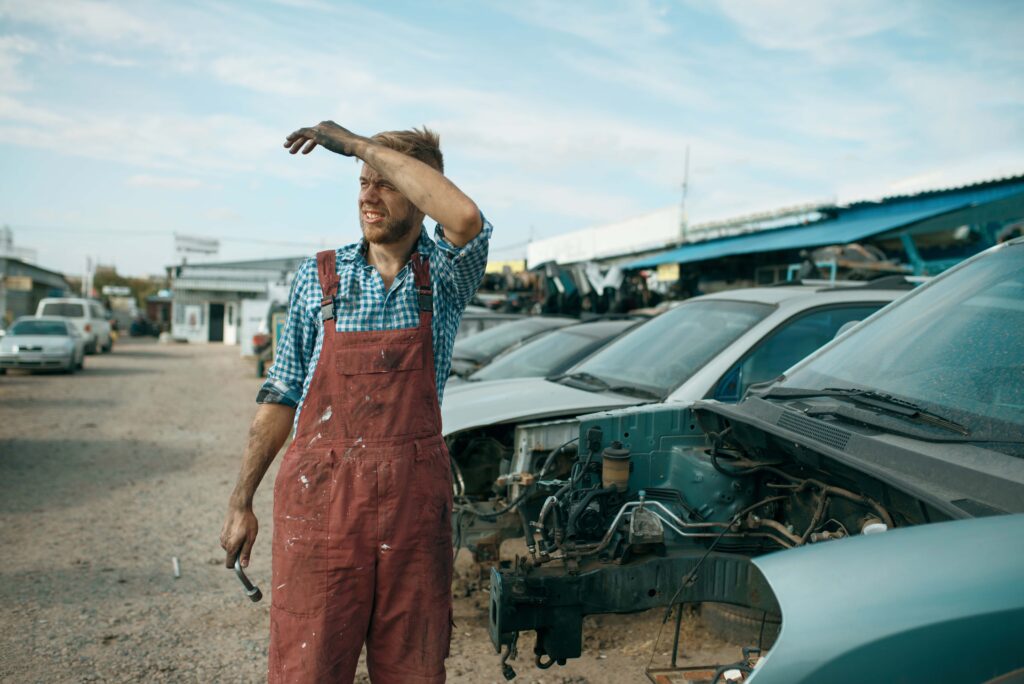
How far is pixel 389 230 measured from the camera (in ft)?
7.50

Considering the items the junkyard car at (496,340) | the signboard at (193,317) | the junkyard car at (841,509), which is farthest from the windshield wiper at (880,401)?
the signboard at (193,317)

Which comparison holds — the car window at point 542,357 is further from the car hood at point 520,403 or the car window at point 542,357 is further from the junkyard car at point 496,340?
the car hood at point 520,403

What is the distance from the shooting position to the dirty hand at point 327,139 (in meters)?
2.24

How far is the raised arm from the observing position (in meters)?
2.09

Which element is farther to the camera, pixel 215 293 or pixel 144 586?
pixel 215 293

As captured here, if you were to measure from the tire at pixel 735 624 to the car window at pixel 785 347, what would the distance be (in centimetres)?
111

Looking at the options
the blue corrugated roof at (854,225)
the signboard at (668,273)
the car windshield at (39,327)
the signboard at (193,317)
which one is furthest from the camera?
the signboard at (193,317)

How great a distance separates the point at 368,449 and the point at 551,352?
4.68m

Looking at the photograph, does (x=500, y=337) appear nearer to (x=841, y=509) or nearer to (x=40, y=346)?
(x=841, y=509)

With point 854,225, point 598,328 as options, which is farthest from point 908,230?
point 598,328

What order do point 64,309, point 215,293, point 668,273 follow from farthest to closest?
1. point 215,293
2. point 64,309
3. point 668,273

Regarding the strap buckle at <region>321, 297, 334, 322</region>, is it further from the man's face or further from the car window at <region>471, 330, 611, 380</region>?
the car window at <region>471, 330, 611, 380</region>

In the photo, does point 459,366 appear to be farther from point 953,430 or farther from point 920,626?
point 920,626

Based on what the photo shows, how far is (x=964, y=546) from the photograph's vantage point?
1579 millimetres
